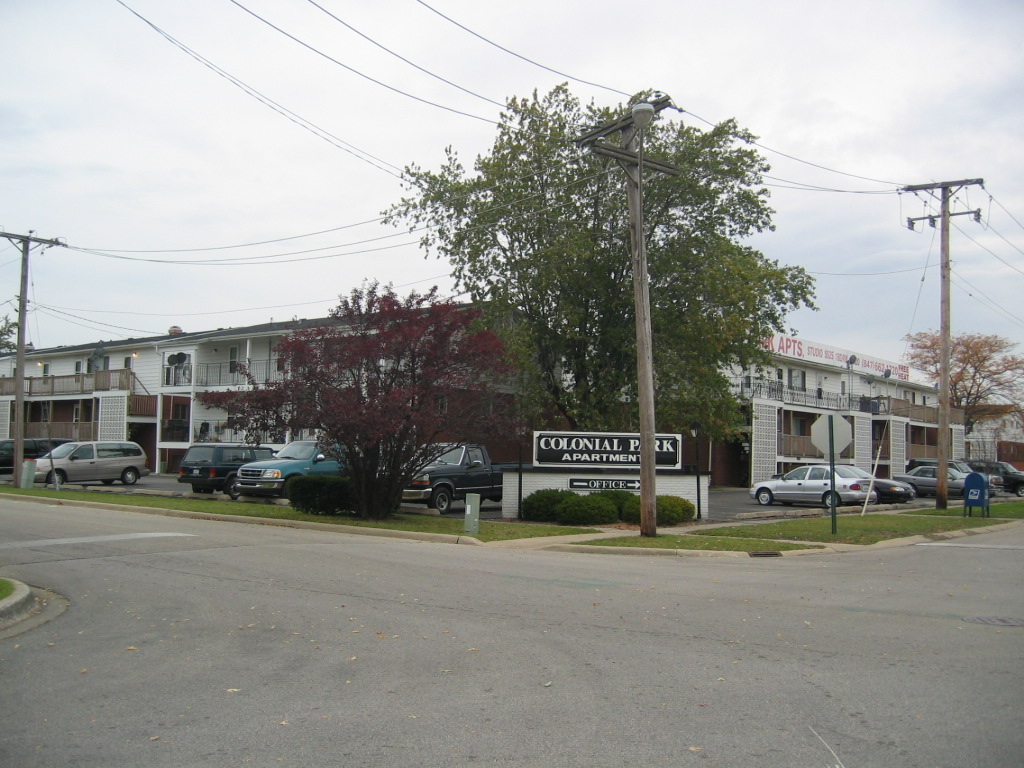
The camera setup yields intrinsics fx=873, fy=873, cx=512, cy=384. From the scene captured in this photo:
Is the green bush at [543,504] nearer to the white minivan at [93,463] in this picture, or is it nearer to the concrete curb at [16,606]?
the concrete curb at [16,606]

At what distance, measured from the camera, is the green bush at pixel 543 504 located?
20.2 metres

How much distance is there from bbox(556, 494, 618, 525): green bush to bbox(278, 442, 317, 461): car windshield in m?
7.58

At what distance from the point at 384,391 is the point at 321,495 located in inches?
124

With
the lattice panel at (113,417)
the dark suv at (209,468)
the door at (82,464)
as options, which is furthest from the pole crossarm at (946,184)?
the lattice panel at (113,417)

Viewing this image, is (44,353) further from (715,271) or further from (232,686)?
(232,686)

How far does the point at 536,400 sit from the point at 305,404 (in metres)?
12.0

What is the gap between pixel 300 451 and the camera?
23.9 metres

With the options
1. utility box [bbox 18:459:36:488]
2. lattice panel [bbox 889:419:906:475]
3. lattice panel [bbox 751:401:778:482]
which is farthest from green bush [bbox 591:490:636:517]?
lattice panel [bbox 889:419:906:475]

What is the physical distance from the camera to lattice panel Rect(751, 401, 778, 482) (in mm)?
41938

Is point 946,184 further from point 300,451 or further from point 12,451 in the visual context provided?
point 12,451

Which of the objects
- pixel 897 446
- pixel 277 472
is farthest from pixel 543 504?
pixel 897 446

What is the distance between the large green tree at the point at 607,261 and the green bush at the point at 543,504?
22.8ft

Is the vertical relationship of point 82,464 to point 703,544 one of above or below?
above

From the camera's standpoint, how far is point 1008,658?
7.16m
